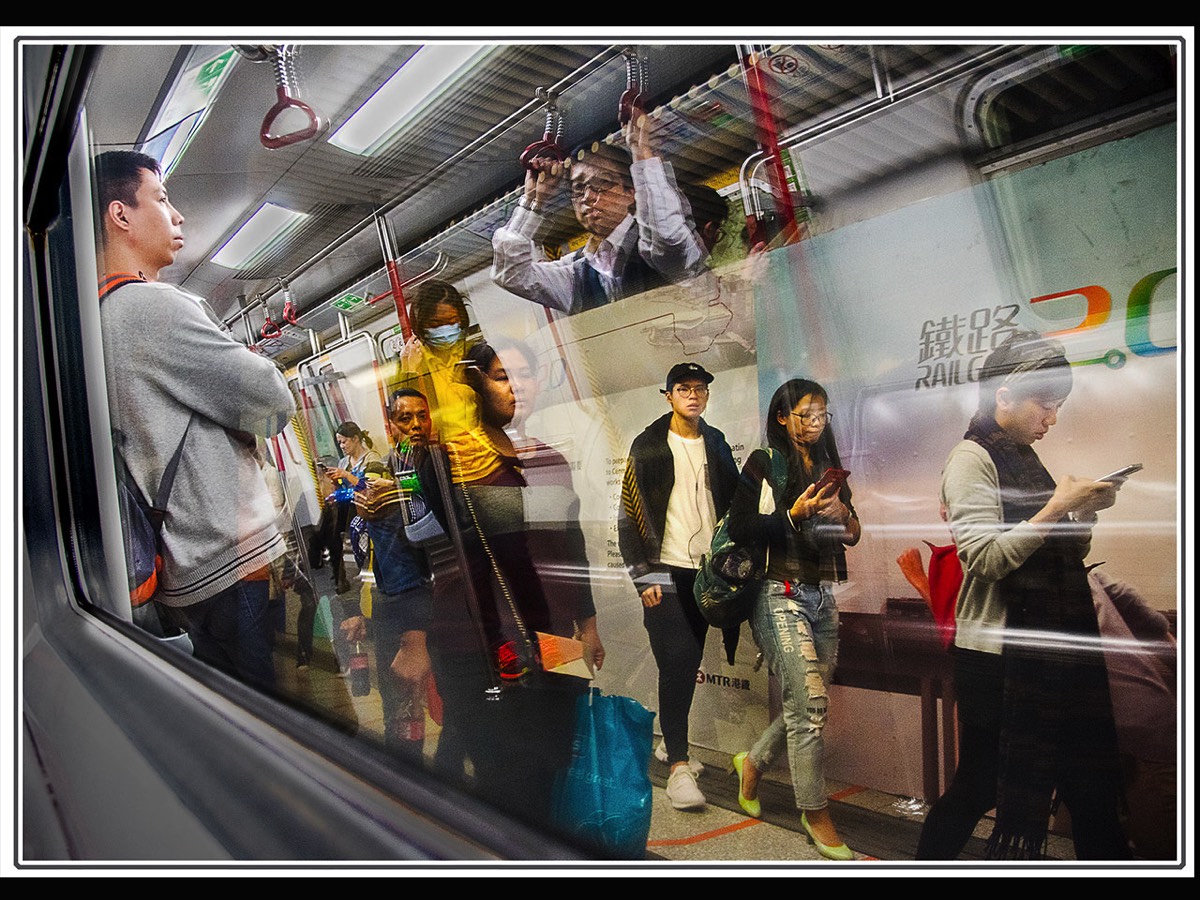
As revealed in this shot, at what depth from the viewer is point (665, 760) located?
165 centimetres

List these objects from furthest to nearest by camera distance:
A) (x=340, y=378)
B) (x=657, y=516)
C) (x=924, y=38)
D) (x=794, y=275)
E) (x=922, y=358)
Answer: (x=340, y=378), (x=657, y=516), (x=794, y=275), (x=922, y=358), (x=924, y=38)

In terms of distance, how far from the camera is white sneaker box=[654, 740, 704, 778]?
5.31 feet

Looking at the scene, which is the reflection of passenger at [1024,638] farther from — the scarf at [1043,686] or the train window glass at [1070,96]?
the train window glass at [1070,96]

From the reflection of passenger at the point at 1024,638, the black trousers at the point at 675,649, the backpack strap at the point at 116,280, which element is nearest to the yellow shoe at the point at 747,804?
the black trousers at the point at 675,649

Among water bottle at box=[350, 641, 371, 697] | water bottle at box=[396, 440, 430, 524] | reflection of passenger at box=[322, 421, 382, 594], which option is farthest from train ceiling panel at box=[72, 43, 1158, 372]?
water bottle at box=[350, 641, 371, 697]

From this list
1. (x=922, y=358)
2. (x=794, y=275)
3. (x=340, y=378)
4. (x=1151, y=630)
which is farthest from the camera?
(x=340, y=378)

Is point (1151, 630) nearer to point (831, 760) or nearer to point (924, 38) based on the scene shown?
point (831, 760)

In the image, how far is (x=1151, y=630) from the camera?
1239mm

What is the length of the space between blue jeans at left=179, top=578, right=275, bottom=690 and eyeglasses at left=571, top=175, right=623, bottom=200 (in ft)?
3.73

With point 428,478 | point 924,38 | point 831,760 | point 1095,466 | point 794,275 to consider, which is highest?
point 924,38

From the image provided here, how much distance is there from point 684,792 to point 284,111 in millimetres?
1658

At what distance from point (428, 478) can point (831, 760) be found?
3.59ft

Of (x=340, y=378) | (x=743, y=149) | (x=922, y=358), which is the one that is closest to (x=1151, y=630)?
(x=922, y=358)

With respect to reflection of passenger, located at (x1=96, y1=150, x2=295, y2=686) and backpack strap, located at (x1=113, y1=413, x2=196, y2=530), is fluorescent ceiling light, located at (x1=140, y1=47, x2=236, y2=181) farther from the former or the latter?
backpack strap, located at (x1=113, y1=413, x2=196, y2=530)
